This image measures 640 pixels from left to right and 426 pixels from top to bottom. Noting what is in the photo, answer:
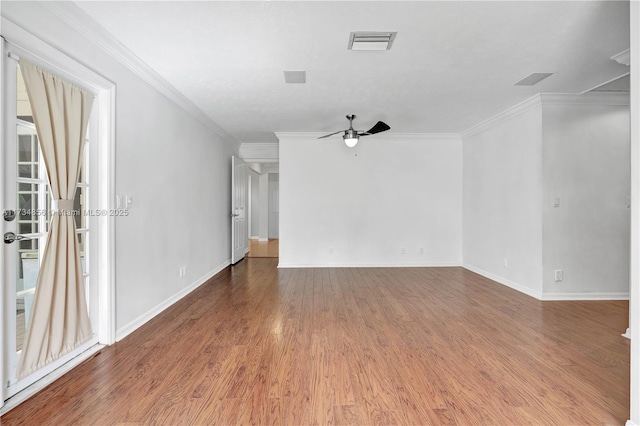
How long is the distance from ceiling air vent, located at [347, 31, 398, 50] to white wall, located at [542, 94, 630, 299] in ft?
8.69

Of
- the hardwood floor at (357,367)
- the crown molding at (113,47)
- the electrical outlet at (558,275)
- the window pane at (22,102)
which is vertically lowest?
the hardwood floor at (357,367)

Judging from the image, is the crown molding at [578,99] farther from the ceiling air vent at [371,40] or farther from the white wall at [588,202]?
the ceiling air vent at [371,40]

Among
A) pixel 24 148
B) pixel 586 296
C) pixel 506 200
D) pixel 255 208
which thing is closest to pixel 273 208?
pixel 255 208

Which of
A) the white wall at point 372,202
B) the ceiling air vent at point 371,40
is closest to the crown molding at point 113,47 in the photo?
the ceiling air vent at point 371,40

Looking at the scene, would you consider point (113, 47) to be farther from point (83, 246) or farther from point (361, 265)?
point (361, 265)

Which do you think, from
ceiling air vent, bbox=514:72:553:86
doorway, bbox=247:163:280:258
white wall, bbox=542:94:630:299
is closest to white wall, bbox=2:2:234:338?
ceiling air vent, bbox=514:72:553:86

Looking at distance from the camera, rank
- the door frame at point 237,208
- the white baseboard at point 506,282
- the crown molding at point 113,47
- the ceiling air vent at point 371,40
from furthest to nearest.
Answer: the door frame at point 237,208 → the white baseboard at point 506,282 → the ceiling air vent at point 371,40 → the crown molding at point 113,47

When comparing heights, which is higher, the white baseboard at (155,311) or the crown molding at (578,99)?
the crown molding at (578,99)

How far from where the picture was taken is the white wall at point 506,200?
4086 millimetres

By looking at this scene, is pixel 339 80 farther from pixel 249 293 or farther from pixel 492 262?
pixel 492 262

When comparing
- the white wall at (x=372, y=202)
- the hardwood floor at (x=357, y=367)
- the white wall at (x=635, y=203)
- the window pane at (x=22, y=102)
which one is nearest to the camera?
the white wall at (x=635, y=203)

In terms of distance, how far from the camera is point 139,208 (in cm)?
307

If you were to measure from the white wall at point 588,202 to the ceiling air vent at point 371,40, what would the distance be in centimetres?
265

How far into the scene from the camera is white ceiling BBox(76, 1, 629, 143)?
2.20m
